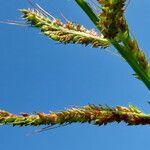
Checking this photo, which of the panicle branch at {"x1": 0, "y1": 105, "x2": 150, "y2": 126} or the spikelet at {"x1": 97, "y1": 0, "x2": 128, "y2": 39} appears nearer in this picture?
the spikelet at {"x1": 97, "y1": 0, "x2": 128, "y2": 39}

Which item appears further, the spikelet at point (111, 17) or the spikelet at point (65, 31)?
the spikelet at point (65, 31)

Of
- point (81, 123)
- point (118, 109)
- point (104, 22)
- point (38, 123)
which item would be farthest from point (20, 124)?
point (104, 22)

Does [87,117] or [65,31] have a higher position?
[65,31]

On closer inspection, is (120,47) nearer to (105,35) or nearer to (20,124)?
(105,35)

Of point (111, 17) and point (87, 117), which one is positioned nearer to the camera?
point (111, 17)

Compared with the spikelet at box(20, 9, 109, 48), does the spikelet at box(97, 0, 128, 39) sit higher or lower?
lower
